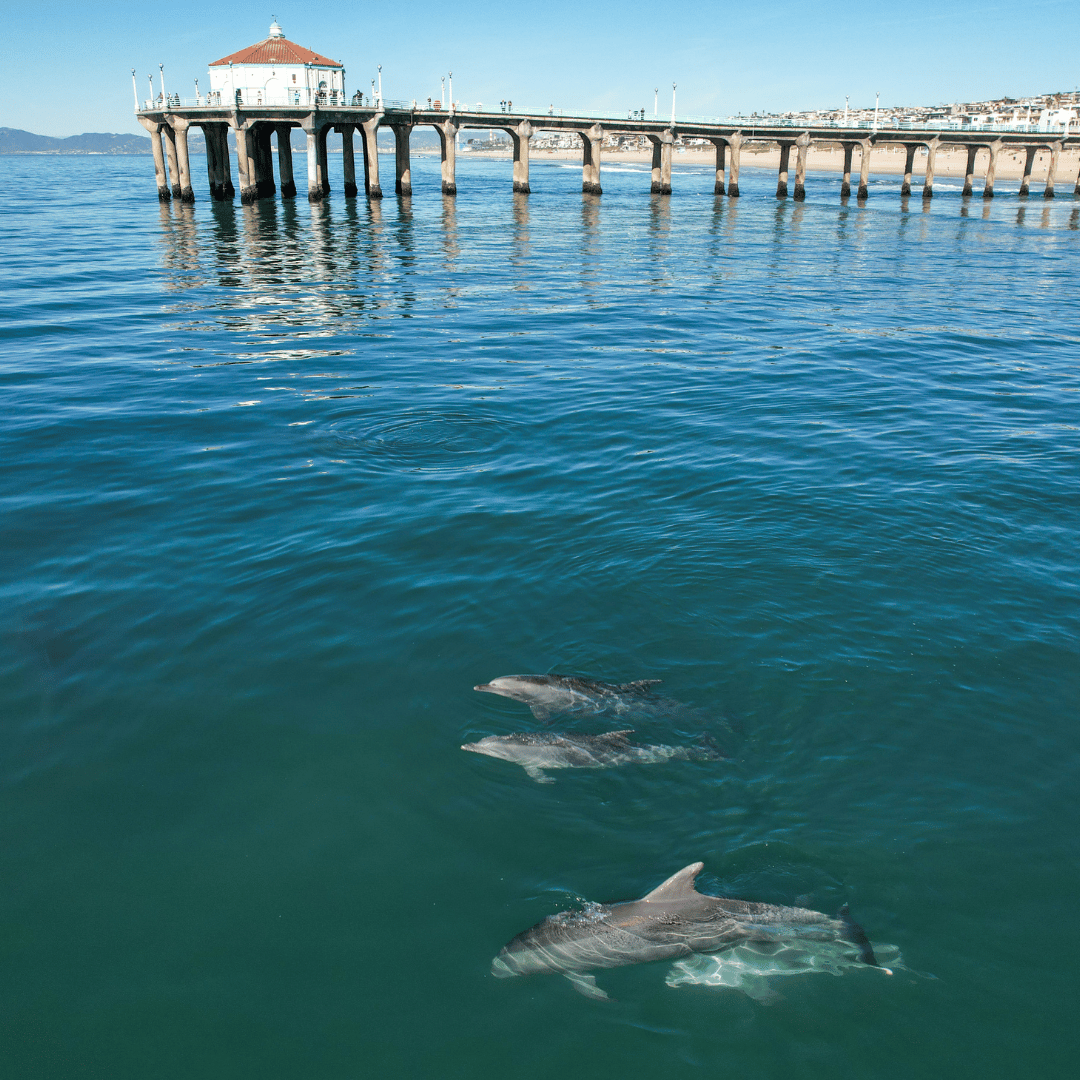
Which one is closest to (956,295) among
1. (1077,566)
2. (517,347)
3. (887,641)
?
(517,347)

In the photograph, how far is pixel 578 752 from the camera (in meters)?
7.23

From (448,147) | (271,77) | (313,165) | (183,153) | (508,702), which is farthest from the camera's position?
(271,77)

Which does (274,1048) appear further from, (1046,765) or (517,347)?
(517,347)

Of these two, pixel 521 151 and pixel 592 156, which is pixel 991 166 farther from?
pixel 521 151

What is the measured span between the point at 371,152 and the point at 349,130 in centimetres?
844

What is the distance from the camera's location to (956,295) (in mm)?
30078

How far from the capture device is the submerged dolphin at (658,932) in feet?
18.1

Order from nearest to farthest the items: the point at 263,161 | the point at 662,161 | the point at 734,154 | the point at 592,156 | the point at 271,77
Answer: the point at 271,77, the point at 263,161, the point at 592,156, the point at 734,154, the point at 662,161

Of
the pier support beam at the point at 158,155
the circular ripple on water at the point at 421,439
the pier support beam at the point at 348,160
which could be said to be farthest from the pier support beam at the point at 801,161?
the circular ripple on water at the point at 421,439

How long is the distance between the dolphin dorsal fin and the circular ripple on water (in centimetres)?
918

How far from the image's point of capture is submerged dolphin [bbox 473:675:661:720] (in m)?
7.77

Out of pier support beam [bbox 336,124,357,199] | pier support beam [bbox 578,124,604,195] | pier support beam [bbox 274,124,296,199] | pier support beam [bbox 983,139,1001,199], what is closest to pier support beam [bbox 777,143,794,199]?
pier support beam [bbox 578,124,604,195]

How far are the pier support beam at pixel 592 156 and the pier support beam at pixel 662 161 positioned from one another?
5178 millimetres

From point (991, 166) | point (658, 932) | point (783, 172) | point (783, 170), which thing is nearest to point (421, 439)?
point (658, 932)
